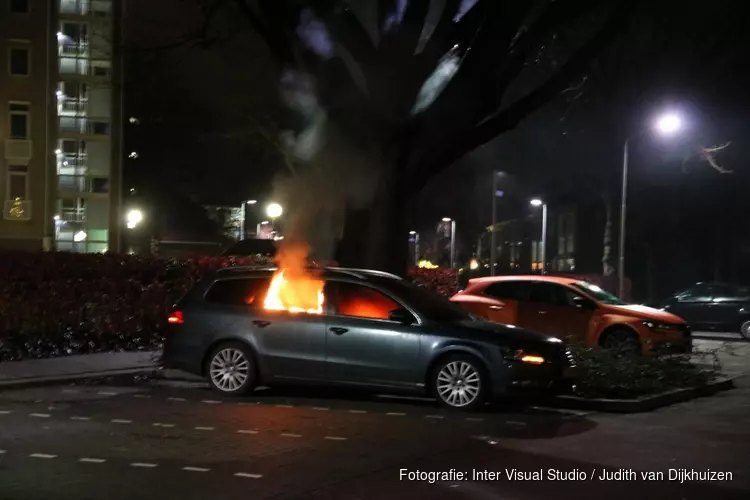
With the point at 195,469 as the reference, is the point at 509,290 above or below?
above

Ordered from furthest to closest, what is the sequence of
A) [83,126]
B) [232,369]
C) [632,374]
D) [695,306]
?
1. [83,126]
2. [695,306]
3. [632,374]
4. [232,369]

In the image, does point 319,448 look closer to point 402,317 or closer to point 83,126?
point 402,317

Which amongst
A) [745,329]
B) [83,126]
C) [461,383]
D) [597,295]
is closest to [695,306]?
[745,329]

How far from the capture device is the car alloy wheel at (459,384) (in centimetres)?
1087

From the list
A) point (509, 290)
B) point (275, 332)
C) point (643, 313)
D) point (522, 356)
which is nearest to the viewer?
point (522, 356)

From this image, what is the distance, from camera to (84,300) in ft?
53.9

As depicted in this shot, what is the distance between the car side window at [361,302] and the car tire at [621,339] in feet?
20.7

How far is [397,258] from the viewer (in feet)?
51.8

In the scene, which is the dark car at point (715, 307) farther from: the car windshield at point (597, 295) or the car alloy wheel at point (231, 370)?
the car alloy wheel at point (231, 370)

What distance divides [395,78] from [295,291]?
445 cm

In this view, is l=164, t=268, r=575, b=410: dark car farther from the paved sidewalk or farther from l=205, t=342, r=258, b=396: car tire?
the paved sidewalk

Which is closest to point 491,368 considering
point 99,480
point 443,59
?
point 99,480

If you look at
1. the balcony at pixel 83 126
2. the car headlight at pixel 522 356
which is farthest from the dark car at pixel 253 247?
the car headlight at pixel 522 356

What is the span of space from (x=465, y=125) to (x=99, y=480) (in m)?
9.55
